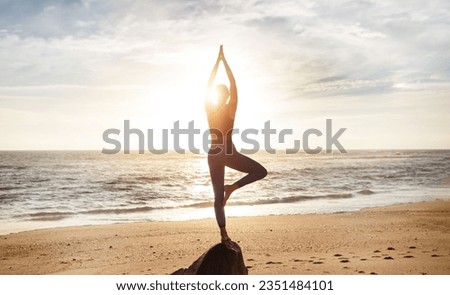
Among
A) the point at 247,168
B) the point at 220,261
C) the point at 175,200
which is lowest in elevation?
the point at 175,200

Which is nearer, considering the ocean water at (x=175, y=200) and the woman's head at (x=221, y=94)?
the woman's head at (x=221, y=94)

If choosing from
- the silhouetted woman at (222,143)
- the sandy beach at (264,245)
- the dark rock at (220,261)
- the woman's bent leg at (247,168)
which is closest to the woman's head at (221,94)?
the silhouetted woman at (222,143)

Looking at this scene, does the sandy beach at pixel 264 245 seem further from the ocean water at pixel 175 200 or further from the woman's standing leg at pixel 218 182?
the ocean water at pixel 175 200

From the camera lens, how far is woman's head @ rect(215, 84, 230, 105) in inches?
165

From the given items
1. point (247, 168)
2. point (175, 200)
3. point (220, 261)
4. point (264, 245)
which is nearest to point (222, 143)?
point (247, 168)

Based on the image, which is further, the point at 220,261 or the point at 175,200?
the point at 175,200

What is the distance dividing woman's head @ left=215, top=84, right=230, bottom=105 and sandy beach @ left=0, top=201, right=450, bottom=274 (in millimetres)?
1900

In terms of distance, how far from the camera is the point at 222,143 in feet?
13.8

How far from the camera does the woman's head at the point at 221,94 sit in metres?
4.19

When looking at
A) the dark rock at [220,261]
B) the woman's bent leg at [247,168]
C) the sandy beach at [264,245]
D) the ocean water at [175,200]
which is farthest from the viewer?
the ocean water at [175,200]

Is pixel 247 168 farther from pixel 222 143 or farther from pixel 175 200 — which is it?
pixel 175 200

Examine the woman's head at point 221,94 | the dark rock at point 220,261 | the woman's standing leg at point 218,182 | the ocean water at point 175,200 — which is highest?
the woman's head at point 221,94

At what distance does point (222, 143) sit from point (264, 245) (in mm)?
2589

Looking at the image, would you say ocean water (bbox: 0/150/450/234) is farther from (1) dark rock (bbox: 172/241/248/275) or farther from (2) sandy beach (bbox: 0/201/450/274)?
(1) dark rock (bbox: 172/241/248/275)
